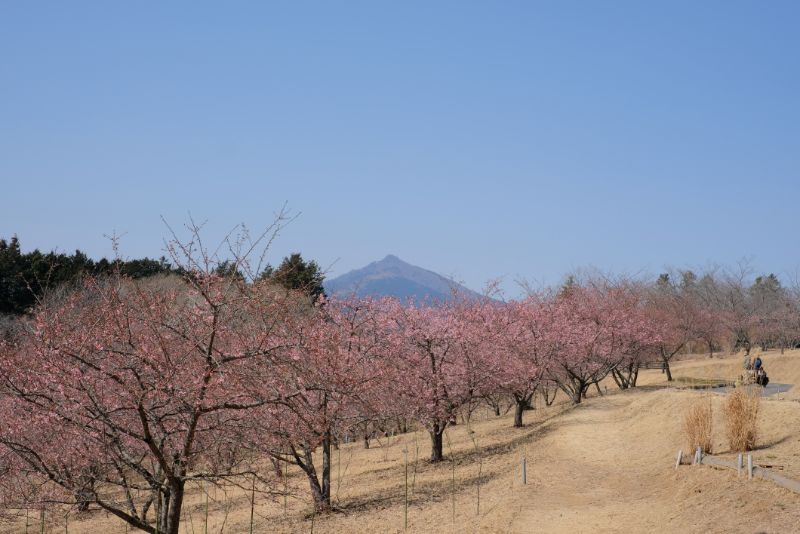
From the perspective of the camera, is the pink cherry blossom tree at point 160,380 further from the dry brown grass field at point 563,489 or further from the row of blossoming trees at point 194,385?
the dry brown grass field at point 563,489

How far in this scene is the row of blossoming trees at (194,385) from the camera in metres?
8.77

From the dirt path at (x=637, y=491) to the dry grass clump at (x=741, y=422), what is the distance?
1.36 metres

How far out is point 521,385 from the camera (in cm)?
2927

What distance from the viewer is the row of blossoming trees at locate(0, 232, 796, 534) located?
8766mm

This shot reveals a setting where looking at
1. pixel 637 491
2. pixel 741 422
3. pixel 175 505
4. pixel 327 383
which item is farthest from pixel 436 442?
pixel 175 505

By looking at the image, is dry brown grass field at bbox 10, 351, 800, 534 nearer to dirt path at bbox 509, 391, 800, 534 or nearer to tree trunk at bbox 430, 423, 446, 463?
dirt path at bbox 509, 391, 800, 534

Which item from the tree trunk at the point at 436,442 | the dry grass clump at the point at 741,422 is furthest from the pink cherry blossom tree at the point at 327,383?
the dry grass clump at the point at 741,422

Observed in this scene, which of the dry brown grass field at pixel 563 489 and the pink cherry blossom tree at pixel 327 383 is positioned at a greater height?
the pink cherry blossom tree at pixel 327 383

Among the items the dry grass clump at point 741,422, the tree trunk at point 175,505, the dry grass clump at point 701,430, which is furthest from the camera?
the dry grass clump at point 701,430

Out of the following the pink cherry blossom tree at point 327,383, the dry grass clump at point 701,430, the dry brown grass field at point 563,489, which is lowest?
the dry brown grass field at point 563,489

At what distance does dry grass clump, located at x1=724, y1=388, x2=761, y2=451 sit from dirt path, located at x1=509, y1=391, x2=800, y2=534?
53.6 inches

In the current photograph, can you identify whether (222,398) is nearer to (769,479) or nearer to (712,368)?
(769,479)

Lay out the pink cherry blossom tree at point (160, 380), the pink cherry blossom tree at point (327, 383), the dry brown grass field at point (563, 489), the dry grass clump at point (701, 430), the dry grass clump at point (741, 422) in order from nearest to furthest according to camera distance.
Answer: the pink cherry blossom tree at point (160, 380)
the pink cherry blossom tree at point (327, 383)
the dry brown grass field at point (563, 489)
the dry grass clump at point (741, 422)
the dry grass clump at point (701, 430)

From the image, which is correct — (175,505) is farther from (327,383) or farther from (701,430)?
(701,430)
